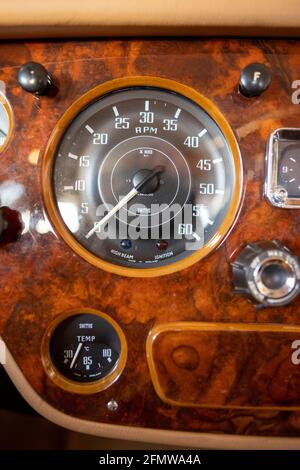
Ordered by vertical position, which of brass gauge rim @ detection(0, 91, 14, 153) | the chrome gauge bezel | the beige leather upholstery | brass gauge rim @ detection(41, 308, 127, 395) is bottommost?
brass gauge rim @ detection(41, 308, 127, 395)

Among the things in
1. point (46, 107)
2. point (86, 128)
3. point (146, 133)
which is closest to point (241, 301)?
point (146, 133)

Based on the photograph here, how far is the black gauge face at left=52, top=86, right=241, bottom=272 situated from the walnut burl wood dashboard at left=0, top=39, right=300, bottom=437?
0.03m

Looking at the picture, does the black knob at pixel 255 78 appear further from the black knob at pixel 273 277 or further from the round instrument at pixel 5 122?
the round instrument at pixel 5 122

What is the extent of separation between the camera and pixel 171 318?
140 cm

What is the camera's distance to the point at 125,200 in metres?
1.42

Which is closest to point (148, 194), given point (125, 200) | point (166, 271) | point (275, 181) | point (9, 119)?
point (125, 200)

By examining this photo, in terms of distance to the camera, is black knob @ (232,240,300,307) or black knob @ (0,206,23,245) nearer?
black knob @ (232,240,300,307)

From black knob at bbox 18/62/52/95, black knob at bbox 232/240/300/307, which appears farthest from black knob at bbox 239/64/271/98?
black knob at bbox 18/62/52/95

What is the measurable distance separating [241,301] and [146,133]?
59 centimetres

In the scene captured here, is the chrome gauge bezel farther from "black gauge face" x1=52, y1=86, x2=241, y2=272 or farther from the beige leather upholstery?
the beige leather upholstery

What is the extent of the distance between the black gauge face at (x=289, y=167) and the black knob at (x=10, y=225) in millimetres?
806

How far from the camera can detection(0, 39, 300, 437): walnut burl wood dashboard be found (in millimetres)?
1377

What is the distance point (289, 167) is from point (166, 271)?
1.60ft

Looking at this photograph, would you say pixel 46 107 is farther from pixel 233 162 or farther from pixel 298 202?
pixel 298 202
